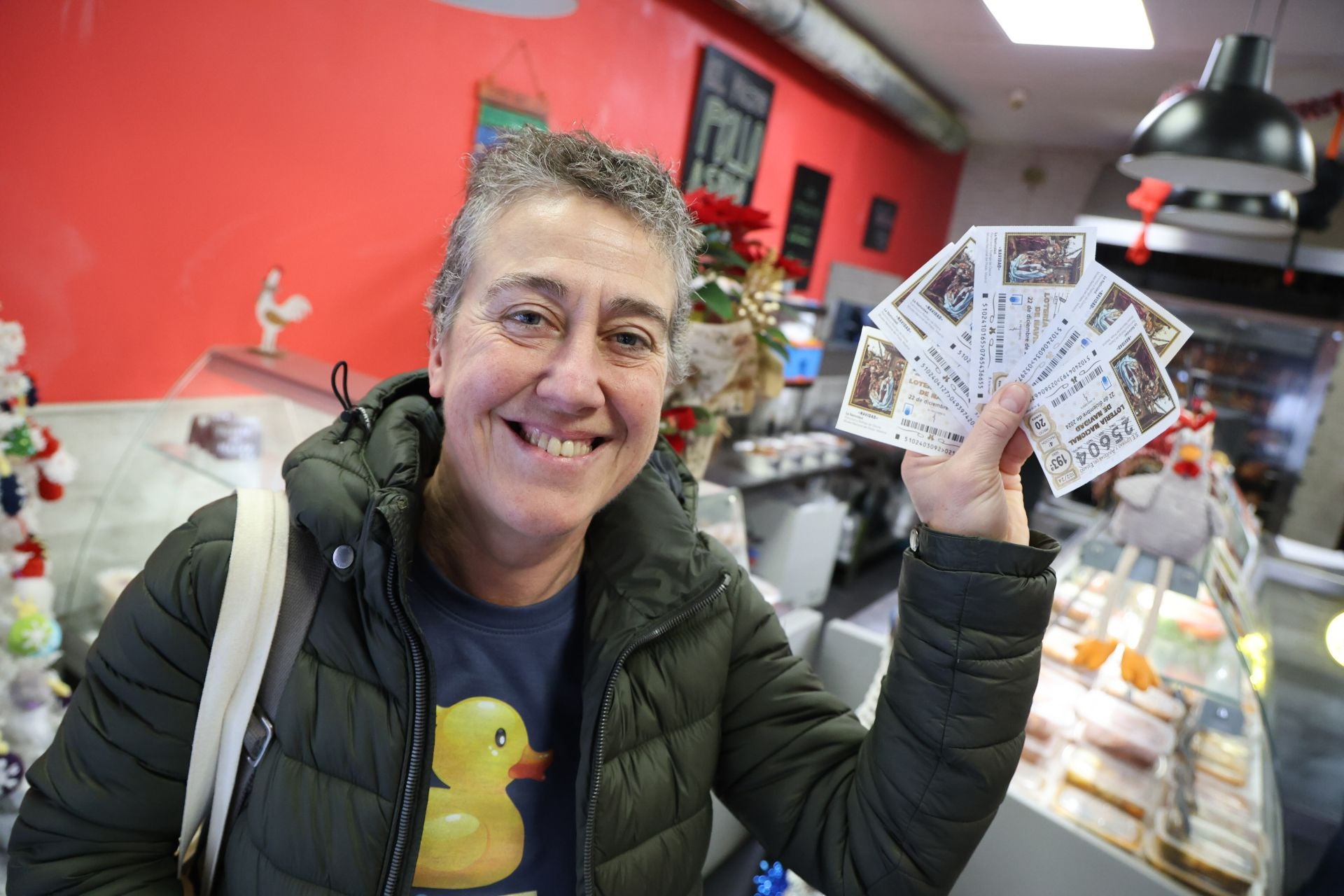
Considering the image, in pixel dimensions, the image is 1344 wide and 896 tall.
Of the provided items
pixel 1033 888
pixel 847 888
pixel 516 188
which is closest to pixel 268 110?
pixel 516 188

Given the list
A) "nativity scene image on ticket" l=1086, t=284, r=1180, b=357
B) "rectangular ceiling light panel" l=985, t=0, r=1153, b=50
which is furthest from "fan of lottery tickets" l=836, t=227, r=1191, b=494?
"rectangular ceiling light panel" l=985, t=0, r=1153, b=50

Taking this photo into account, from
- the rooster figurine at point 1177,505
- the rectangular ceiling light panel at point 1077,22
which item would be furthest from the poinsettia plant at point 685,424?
the rectangular ceiling light panel at point 1077,22

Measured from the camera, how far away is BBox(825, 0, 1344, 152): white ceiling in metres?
4.30

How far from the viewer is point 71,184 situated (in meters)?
2.54

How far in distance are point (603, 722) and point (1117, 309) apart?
0.85 metres

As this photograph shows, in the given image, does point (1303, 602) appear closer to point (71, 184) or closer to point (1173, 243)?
point (71, 184)

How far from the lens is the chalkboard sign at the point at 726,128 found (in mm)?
5020

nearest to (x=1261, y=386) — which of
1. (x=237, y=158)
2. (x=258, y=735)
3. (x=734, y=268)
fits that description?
(x=734, y=268)

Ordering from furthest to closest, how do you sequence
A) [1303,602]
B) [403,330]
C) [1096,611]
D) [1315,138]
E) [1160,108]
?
[1315,138]
[403,330]
[1303,602]
[1160,108]
[1096,611]

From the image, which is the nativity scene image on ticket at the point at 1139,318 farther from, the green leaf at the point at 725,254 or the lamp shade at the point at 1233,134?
the lamp shade at the point at 1233,134

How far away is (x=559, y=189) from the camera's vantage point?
1.10 meters

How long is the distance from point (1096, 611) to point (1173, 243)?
6478 mm

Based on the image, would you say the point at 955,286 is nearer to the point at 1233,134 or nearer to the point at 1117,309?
the point at 1117,309

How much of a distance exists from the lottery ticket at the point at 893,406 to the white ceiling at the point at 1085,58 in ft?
13.7
